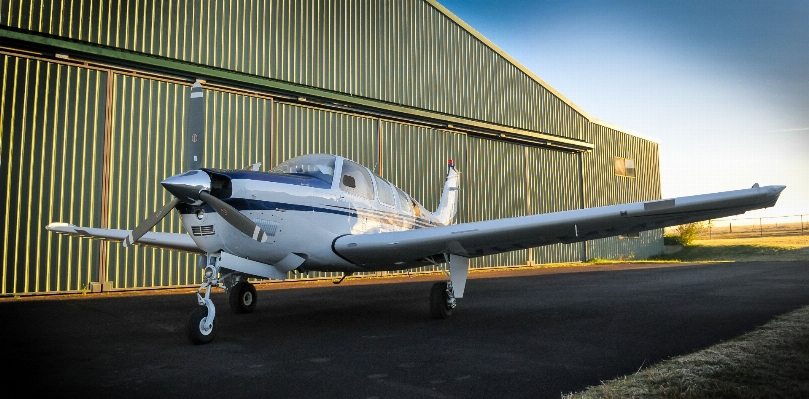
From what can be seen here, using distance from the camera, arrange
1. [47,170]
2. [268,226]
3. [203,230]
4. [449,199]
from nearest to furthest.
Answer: [203,230] → [268,226] → [47,170] → [449,199]

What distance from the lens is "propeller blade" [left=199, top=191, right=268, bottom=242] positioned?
19.3 feet

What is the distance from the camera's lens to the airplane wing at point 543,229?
227 inches

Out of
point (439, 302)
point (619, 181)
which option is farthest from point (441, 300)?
point (619, 181)

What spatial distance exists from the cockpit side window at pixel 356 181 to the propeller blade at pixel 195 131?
2.15m

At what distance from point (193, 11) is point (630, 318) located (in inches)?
546

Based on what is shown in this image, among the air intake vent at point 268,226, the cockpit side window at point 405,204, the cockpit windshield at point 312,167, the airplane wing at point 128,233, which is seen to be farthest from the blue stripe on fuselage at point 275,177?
the airplane wing at point 128,233

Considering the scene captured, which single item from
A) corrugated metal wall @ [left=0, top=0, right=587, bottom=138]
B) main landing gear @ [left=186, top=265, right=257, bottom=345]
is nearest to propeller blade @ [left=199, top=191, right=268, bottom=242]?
main landing gear @ [left=186, top=265, right=257, bottom=345]

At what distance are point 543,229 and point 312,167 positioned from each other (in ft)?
11.3

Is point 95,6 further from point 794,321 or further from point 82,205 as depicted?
point 794,321

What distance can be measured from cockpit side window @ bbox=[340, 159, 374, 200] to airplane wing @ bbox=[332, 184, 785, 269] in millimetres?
881

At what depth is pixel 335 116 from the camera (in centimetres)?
1731

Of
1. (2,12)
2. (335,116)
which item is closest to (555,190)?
(335,116)

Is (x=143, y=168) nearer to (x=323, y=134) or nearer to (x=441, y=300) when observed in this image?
(x=323, y=134)

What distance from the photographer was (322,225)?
727 centimetres
